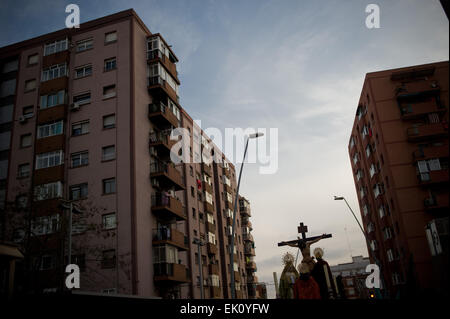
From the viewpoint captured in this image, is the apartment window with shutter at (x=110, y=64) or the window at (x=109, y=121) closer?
the window at (x=109, y=121)

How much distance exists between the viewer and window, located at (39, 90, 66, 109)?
32.7m

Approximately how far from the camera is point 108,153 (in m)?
30.6

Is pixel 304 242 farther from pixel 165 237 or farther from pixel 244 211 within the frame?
pixel 244 211

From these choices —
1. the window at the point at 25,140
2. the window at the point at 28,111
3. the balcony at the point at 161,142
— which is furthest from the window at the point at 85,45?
the balcony at the point at 161,142

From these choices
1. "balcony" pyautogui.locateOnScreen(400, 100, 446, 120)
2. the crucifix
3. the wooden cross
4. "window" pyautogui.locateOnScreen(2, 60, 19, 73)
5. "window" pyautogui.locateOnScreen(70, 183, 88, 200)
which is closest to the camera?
the crucifix

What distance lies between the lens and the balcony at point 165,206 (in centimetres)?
3138

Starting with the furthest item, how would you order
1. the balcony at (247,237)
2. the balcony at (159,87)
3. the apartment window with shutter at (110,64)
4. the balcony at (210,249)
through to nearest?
1. the balcony at (247,237)
2. the balcony at (210,249)
3. the balcony at (159,87)
4. the apartment window with shutter at (110,64)

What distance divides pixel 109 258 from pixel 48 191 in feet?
20.3

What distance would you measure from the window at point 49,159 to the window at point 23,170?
1151mm

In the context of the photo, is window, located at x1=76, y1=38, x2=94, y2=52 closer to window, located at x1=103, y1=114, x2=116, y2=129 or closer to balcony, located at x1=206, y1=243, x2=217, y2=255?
window, located at x1=103, y1=114, x2=116, y2=129

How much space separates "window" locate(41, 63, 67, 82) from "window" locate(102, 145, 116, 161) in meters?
7.68

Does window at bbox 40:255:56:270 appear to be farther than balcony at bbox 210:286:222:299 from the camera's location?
No

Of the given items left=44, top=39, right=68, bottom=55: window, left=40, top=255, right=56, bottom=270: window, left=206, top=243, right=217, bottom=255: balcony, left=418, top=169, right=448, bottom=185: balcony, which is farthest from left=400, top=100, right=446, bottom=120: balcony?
left=40, top=255, right=56, bottom=270: window

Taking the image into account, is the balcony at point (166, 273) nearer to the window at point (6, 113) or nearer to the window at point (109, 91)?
the window at point (109, 91)
